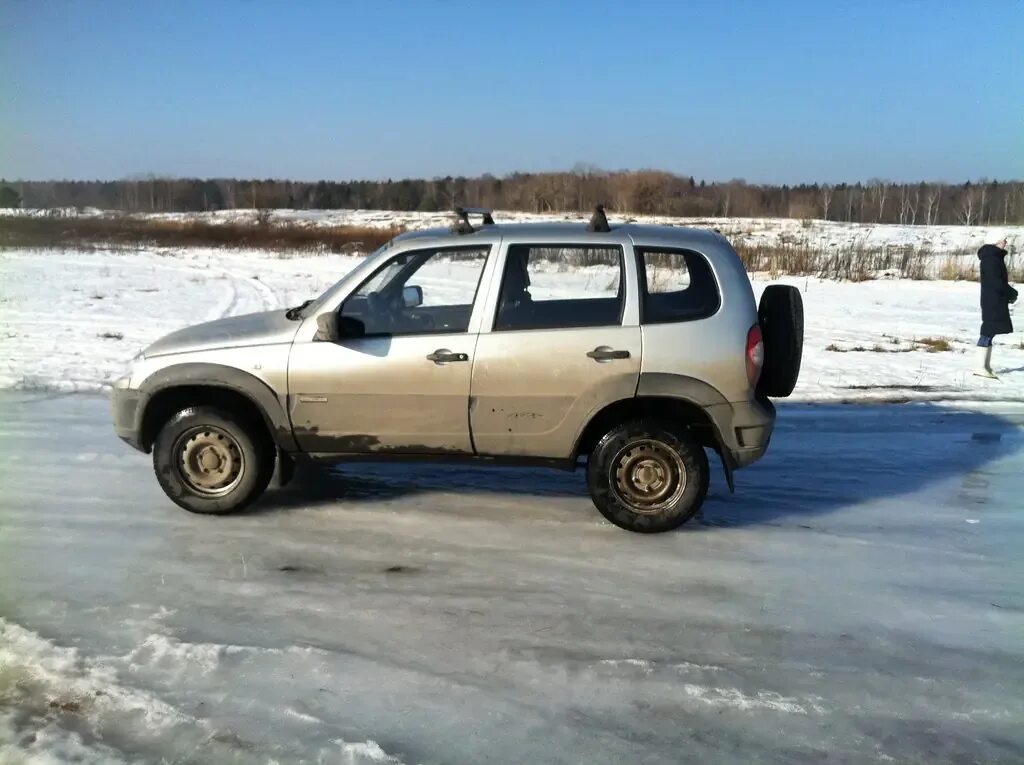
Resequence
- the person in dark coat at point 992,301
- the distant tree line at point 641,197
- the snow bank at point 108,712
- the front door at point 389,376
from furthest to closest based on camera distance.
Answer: the distant tree line at point 641,197 → the person in dark coat at point 992,301 → the front door at point 389,376 → the snow bank at point 108,712

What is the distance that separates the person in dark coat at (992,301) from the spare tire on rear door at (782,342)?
6.51 meters

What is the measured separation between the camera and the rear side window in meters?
5.35

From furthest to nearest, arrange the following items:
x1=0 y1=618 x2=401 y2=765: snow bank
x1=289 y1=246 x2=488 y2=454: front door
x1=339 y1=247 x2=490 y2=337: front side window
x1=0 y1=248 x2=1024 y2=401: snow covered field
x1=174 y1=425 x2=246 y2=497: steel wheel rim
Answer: x1=0 y1=248 x2=1024 y2=401: snow covered field, x1=174 y1=425 x2=246 y2=497: steel wheel rim, x1=339 y1=247 x2=490 y2=337: front side window, x1=289 y1=246 x2=488 y2=454: front door, x1=0 y1=618 x2=401 y2=765: snow bank

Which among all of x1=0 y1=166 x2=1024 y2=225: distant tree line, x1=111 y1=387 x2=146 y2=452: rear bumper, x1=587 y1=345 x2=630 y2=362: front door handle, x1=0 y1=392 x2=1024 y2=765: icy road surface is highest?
x1=0 y1=166 x2=1024 y2=225: distant tree line

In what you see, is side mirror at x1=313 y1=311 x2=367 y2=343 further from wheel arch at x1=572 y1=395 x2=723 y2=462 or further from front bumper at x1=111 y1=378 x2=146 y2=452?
wheel arch at x1=572 y1=395 x2=723 y2=462

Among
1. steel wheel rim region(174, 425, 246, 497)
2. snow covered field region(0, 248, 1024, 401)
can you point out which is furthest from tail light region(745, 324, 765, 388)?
steel wheel rim region(174, 425, 246, 497)

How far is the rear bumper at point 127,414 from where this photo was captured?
5.60 meters

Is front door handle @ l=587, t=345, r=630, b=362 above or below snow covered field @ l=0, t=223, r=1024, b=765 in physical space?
above

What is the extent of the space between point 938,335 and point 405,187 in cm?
8535

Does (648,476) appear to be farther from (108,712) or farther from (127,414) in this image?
(127,414)

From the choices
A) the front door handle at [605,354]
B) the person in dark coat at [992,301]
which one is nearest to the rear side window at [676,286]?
the front door handle at [605,354]

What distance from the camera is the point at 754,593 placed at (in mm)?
4645

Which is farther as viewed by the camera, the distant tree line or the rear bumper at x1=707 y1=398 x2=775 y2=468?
the distant tree line

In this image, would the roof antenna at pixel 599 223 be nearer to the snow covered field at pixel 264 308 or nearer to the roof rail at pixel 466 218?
the snow covered field at pixel 264 308
